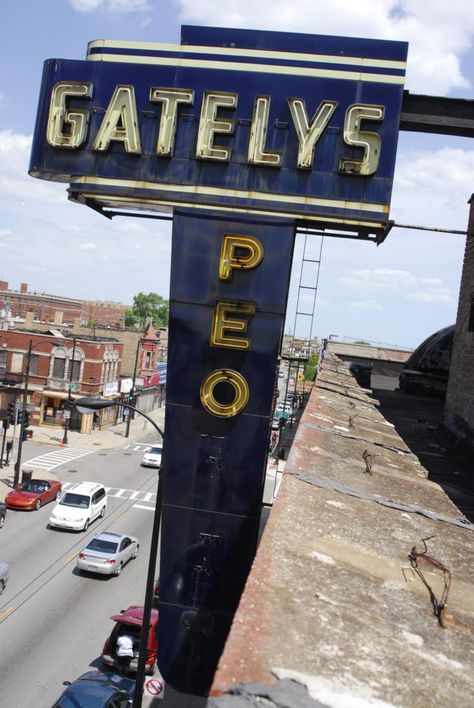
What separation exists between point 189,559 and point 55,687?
9.45m

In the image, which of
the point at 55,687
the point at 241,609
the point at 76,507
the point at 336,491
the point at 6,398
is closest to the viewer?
the point at 241,609

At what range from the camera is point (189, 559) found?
10.7 m

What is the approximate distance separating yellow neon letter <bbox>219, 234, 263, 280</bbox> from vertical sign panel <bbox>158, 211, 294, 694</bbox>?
0.02 m

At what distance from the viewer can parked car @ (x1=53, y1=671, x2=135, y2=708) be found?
14969mm

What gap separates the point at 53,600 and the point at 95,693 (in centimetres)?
832

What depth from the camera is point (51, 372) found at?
206 feet

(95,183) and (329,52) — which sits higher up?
(329,52)

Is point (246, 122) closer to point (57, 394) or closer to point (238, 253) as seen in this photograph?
point (238, 253)

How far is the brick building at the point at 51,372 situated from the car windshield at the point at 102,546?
36200 mm

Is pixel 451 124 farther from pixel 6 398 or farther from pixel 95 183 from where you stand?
pixel 6 398

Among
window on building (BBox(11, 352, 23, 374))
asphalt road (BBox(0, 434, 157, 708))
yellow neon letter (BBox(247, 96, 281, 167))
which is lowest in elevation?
asphalt road (BBox(0, 434, 157, 708))

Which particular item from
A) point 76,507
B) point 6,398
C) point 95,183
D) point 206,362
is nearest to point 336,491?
point 206,362

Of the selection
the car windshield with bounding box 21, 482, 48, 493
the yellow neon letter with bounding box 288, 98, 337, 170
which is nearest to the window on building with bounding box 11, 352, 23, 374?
the car windshield with bounding box 21, 482, 48, 493

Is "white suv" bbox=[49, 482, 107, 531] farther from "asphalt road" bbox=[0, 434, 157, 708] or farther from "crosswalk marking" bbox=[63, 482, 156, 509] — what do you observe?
"crosswalk marking" bbox=[63, 482, 156, 509]
